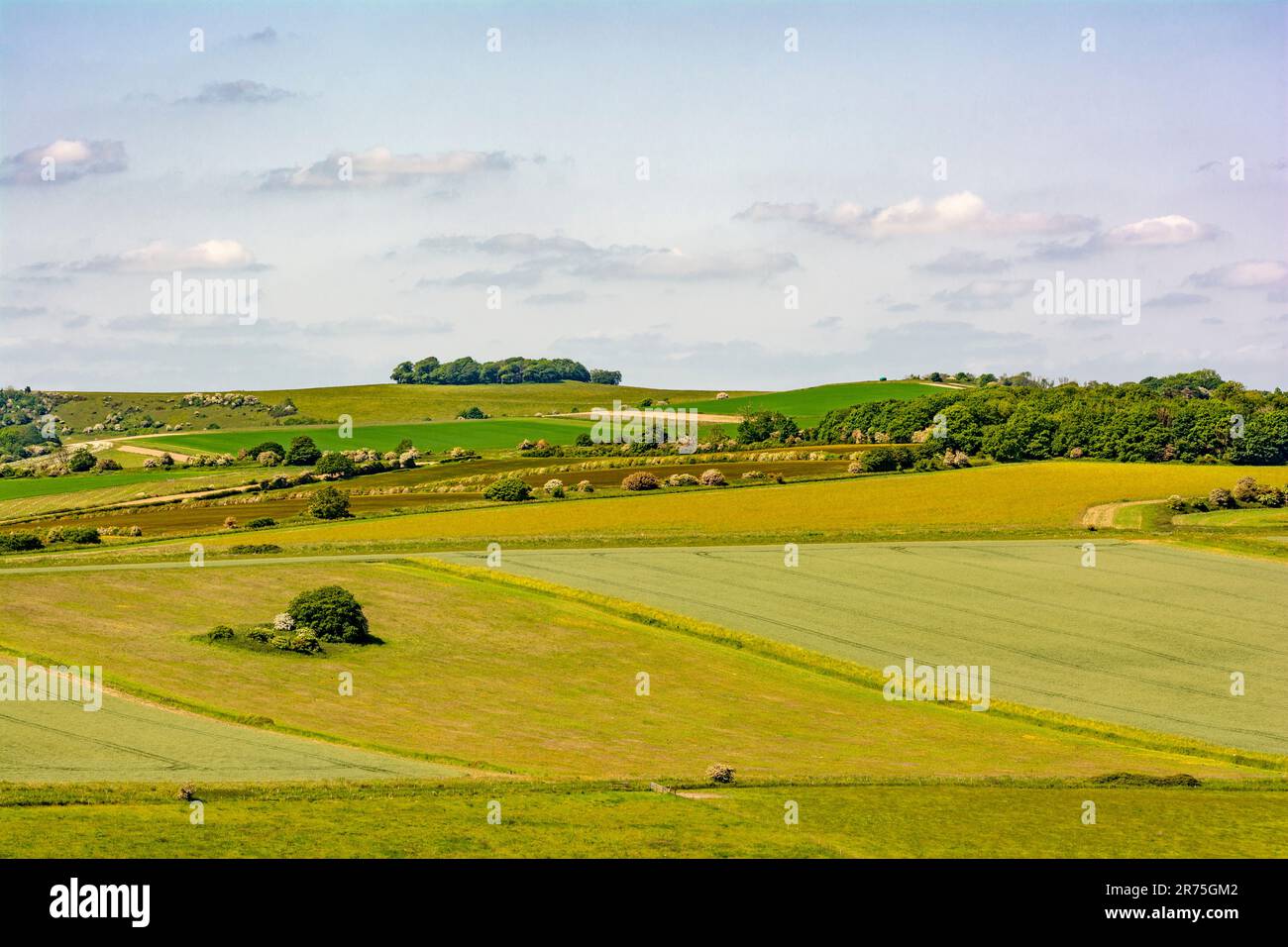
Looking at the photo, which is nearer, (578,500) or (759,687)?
(759,687)

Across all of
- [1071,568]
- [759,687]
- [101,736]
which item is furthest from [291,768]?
[1071,568]

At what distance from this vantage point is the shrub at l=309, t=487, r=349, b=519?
104 m

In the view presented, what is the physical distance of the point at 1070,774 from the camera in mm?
44844

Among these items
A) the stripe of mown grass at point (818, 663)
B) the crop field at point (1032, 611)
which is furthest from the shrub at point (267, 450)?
the stripe of mown grass at point (818, 663)

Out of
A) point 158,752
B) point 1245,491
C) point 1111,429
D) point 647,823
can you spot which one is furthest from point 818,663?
point 1111,429

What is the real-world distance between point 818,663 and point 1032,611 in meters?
15.2

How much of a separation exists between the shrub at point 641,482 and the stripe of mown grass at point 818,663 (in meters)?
36.3

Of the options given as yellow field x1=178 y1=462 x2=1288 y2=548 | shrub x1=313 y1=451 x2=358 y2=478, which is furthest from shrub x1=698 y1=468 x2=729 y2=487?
shrub x1=313 y1=451 x2=358 y2=478

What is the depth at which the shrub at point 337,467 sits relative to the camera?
444ft

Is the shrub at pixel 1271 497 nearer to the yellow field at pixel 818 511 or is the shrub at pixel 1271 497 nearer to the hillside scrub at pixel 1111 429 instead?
the yellow field at pixel 818 511

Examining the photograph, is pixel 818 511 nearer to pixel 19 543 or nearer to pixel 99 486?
pixel 19 543

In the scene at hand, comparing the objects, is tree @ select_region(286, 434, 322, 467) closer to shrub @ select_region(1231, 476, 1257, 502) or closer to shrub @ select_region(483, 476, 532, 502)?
shrub @ select_region(483, 476, 532, 502)
